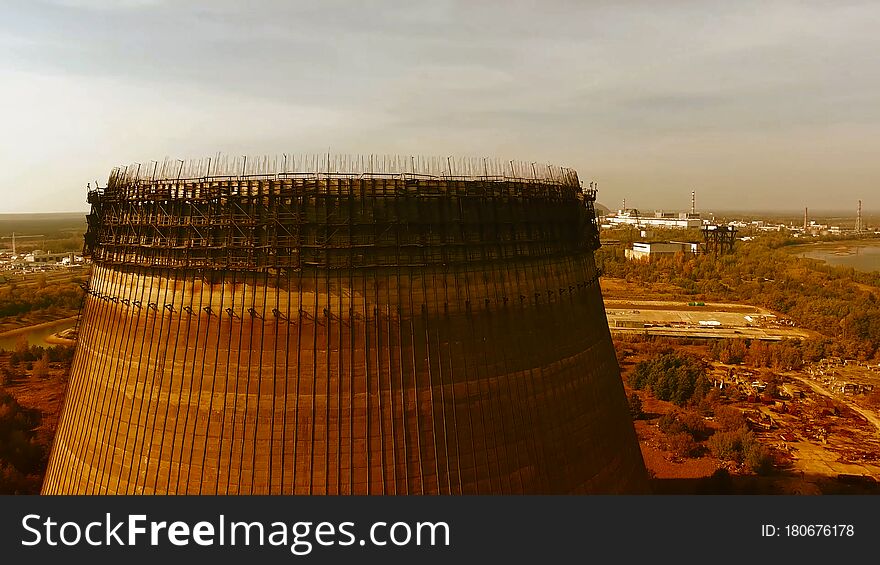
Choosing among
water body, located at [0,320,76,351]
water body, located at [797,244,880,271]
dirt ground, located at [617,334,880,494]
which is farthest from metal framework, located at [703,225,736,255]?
water body, located at [0,320,76,351]

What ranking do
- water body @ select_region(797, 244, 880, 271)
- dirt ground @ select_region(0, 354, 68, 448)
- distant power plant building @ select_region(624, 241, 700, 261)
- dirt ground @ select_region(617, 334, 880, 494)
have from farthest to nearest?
1. water body @ select_region(797, 244, 880, 271)
2. distant power plant building @ select_region(624, 241, 700, 261)
3. dirt ground @ select_region(0, 354, 68, 448)
4. dirt ground @ select_region(617, 334, 880, 494)

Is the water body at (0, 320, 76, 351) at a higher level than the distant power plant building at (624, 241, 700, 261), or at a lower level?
lower

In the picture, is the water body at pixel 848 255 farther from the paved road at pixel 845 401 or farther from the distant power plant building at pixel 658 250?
the paved road at pixel 845 401

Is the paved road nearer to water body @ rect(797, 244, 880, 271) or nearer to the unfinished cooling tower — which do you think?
the unfinished cooling tower

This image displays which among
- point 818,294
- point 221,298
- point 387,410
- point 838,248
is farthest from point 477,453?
point 838,248

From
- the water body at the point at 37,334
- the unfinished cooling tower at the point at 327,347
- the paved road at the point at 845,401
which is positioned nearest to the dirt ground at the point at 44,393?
the water body at the point at 37,334

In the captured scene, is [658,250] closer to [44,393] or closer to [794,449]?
[794,449]
